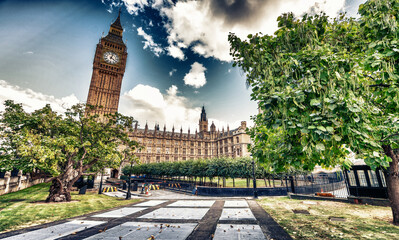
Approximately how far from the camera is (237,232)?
6184mm

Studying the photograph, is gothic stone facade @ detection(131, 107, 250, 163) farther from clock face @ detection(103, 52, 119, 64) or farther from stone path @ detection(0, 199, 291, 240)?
stone path @ detection(0, 199, 291, 240)

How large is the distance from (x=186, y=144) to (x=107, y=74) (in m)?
43.0

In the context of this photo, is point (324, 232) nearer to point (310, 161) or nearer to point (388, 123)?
point (310, 161)

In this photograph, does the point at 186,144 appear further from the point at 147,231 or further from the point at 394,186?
the point at 394,186

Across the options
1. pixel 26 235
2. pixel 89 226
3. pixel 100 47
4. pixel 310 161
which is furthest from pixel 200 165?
pixel 100 47

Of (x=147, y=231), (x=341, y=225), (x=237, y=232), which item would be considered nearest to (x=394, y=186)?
(x=341, y=225)

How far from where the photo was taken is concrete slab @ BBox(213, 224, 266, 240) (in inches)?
225

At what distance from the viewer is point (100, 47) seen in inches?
2579

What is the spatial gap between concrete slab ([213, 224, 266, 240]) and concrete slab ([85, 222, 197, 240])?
1169 mm

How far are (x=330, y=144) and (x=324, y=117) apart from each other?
0.78 m

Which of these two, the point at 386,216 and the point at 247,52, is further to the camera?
the point at 386,216

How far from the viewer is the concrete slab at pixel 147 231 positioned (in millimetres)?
5957

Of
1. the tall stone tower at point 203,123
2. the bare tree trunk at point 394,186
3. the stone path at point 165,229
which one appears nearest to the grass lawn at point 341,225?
the bare tree trunk at point 394,186

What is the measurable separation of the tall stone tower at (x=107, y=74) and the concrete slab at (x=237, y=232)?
63.8 metres
